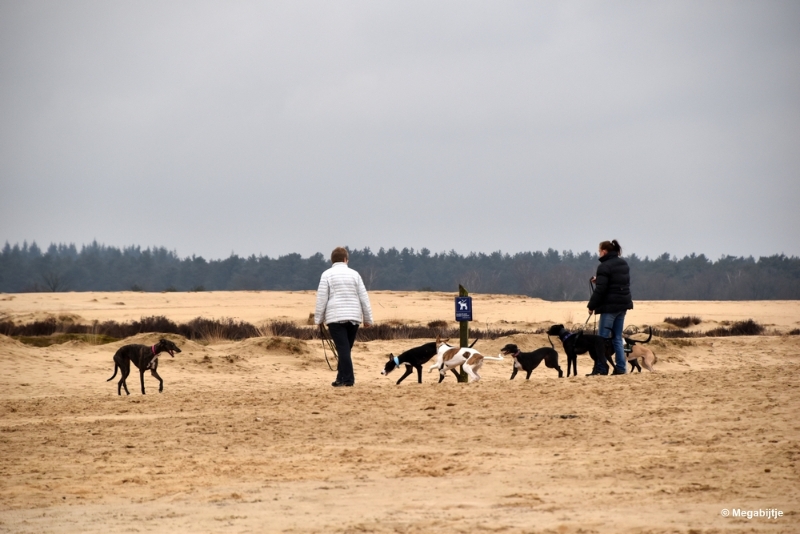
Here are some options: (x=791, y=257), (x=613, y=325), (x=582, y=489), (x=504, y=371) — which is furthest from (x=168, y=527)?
(x=791, y=257)

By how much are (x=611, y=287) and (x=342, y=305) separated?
379 centimetres

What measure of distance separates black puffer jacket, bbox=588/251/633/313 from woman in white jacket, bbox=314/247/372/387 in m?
3.22

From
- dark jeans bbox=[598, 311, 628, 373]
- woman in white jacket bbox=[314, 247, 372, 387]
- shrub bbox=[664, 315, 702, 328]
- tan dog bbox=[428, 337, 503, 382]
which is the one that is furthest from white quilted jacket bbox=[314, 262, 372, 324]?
shrub bbox=[664, 315, 702, 328]

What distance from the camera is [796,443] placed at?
8.55 meters

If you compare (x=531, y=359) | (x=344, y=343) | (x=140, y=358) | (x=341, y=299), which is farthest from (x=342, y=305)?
(x=140, y=358)

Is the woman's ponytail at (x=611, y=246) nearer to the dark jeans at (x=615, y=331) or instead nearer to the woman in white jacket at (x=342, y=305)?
the dark jeans at (x=615, y=331)

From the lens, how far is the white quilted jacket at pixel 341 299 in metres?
13.3

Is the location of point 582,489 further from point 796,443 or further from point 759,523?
point 796,443

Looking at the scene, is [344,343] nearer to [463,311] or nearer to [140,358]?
[463,311]

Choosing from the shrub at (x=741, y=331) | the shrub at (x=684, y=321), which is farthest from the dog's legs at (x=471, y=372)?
the shrub at (x=684, y=321)

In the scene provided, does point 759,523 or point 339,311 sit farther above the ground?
point 339,311

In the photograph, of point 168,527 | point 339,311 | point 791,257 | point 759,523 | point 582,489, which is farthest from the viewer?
point 791,257

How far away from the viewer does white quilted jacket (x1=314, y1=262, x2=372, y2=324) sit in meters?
13.3

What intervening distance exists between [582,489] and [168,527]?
10.1 ft
